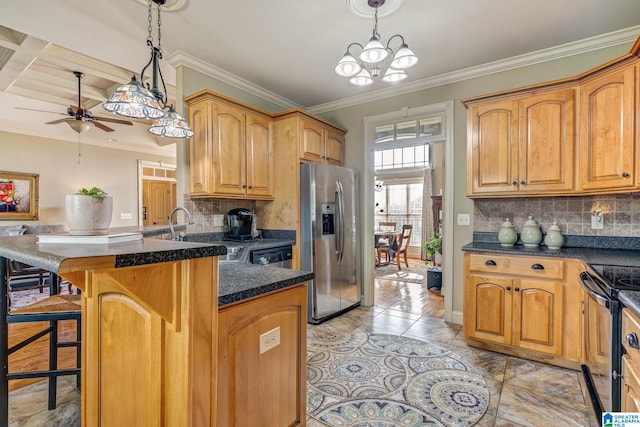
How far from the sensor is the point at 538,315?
2367mm

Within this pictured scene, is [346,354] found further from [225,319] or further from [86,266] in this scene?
[86,266]

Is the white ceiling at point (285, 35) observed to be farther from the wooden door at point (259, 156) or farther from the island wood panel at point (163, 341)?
the island wood panel at point (163, 341)

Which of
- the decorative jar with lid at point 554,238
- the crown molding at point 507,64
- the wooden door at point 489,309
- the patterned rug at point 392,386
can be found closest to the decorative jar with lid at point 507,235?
the decorative jar with lid at point 554,238

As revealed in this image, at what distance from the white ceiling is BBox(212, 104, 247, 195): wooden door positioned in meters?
0.57

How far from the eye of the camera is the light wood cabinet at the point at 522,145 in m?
2.47

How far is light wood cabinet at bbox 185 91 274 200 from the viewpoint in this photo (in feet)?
9.28

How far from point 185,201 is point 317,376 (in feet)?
6.47

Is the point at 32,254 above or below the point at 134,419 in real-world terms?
above

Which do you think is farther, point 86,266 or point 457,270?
point 457,270

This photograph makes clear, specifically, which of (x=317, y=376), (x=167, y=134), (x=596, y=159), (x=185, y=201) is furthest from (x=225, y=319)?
(x=596, y=159)

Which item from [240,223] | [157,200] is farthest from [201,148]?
[157,200]

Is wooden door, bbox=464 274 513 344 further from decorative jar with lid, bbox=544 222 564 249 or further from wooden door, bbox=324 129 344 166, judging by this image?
wooden door, bbox=324 129 344 166

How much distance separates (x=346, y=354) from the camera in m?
2.58

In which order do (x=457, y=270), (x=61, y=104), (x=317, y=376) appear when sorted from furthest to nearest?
(x=61, y=104) → (x=457, y=270) → (x=317, y=376)
